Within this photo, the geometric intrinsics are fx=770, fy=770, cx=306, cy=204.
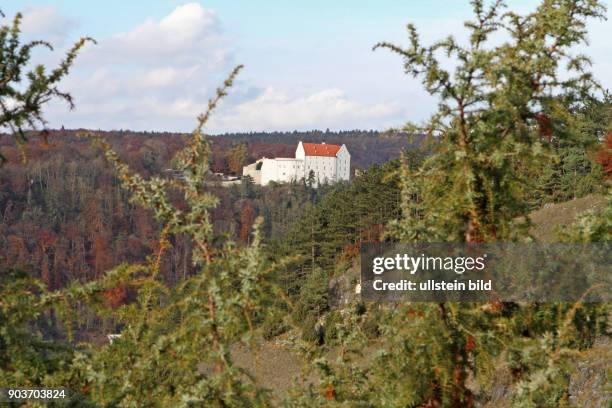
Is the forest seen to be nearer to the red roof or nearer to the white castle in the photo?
the white castle

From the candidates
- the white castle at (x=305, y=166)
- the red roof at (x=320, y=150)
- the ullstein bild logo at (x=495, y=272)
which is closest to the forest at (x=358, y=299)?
the ullstein bild logo at (x=495, y=272)

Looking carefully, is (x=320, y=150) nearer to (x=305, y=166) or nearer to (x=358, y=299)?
(x=305, y=166)

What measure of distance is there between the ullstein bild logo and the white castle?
167 m

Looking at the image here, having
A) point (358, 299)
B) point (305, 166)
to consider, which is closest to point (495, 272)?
point (358, 299)

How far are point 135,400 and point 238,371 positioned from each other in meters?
0.68

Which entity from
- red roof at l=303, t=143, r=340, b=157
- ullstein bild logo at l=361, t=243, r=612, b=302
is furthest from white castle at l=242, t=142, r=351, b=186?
ullstein bild logo at l=361, t=243, r=612, b=302

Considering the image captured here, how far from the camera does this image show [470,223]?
17.4ft

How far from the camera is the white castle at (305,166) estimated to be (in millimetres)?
175250

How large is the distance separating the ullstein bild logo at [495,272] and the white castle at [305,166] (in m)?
167

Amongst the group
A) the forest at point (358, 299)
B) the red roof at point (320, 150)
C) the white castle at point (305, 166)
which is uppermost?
the red roof at point (320, 150)

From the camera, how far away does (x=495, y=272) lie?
17.7 feet

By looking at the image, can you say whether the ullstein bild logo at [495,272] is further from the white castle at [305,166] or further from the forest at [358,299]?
the white castle at [305,166]

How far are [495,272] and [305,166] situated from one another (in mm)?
170108

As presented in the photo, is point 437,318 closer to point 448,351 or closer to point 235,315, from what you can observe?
point 448,351
